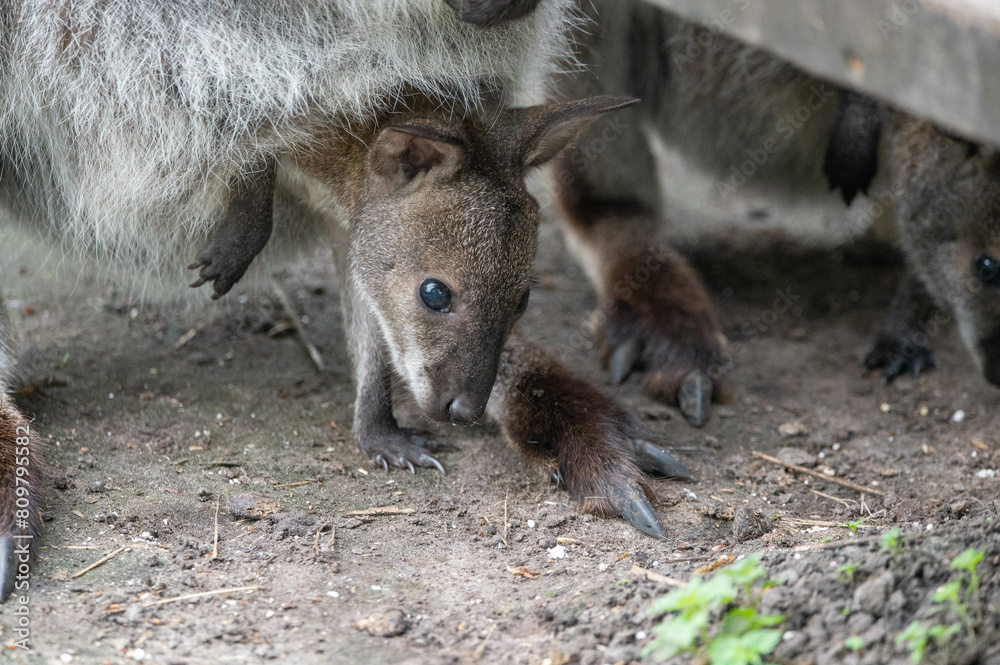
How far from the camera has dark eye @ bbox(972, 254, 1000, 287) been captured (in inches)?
153

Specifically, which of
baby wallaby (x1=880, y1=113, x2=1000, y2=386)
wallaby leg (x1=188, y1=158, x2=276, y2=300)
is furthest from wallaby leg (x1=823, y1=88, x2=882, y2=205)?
wallaby leg (x1=188, y1=158, x2=276, y2=300)

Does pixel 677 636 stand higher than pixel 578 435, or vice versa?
pixel 677 636

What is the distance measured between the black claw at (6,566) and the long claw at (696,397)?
2.39 meters

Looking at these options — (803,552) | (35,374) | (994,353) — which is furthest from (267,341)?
(994,353)

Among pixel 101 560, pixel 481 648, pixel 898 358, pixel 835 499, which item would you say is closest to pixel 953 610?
pixel 481 648

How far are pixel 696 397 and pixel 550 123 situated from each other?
1392mm

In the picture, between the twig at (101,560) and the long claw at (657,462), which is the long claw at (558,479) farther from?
the twig at (101,560)

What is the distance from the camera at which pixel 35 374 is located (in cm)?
392

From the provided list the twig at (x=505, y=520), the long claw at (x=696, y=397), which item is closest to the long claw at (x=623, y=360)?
the long claw at (x=696, y=397)

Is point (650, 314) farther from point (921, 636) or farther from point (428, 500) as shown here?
point (921, 636)

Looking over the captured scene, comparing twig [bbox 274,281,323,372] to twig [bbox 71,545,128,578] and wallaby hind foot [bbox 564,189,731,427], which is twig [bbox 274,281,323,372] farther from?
twig [bbox 71,545,128,578]

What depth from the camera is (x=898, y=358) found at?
4.38m

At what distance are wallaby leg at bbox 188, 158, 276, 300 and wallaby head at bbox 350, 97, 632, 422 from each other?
31 cm

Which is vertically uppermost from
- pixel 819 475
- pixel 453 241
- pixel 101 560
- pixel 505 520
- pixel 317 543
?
pixel 453 241
